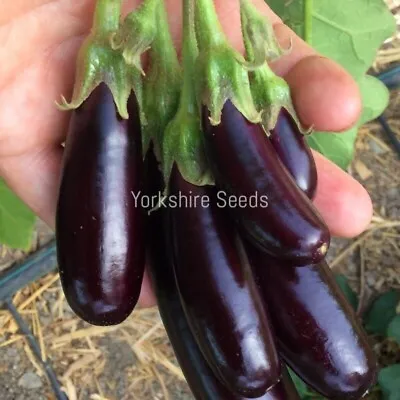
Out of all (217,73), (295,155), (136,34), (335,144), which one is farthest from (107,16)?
(335,144)

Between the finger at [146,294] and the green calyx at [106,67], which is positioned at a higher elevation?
the green calyx at [106,67]

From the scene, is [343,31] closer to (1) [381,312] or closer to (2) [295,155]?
(2) [295,155]

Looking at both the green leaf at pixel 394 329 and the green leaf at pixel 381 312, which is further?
the green leaf at pixel 381 312

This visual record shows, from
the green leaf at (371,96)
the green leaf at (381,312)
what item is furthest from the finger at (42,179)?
the green leaf at (381,312)

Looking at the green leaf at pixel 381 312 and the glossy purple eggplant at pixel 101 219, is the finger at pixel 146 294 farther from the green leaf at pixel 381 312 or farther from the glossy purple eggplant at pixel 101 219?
the green leaf at pixel 381 312

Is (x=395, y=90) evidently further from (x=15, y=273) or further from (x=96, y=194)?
(x=96, y=194)
